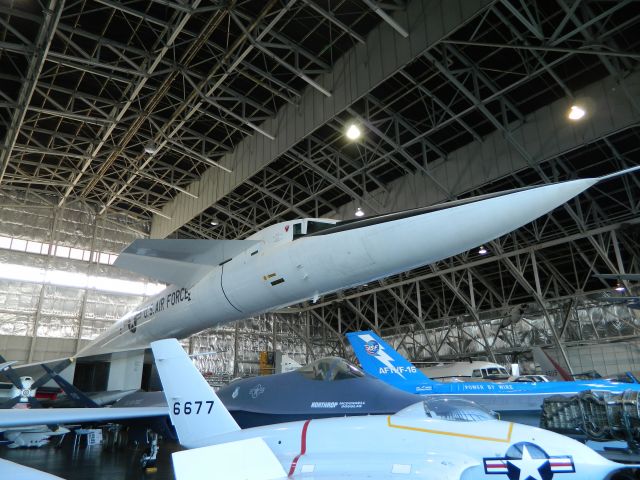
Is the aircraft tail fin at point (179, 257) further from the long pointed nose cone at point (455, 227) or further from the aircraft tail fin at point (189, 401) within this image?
the long pointed nose cone at point (455, 227)

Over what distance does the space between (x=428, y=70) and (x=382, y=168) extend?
203 inches

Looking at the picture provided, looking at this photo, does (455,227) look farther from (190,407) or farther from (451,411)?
(190,407)

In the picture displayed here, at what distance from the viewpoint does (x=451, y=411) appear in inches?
188

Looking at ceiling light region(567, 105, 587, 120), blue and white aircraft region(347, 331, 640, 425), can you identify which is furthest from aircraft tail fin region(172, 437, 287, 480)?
ceiling light region(567, 105, 587, 120)

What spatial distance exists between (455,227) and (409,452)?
2.85 meters

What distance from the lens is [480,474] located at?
4.09m

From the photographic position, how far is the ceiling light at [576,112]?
12117 millimetres

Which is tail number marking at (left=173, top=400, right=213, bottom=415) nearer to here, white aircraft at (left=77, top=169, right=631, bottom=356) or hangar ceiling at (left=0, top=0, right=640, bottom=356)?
white aircraft at (left=77, top=169, right=631, bottom=356)

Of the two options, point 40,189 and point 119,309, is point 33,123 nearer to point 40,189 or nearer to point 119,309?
point 40,189

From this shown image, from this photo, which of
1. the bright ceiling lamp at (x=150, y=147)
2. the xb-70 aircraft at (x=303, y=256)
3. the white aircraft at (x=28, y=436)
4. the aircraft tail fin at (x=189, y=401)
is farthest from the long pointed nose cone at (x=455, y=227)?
the bright ceiling lamp at (x=150, y=147)

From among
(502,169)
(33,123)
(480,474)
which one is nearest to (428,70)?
(502,169)

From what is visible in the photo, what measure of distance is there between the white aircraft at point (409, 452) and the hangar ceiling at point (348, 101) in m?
→ 8.80

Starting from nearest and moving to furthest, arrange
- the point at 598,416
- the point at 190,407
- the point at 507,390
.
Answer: the point at 598,416 → the point at 190,407 → the point at 507,390

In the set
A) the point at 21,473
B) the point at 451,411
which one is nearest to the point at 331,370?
the point at 451,411
